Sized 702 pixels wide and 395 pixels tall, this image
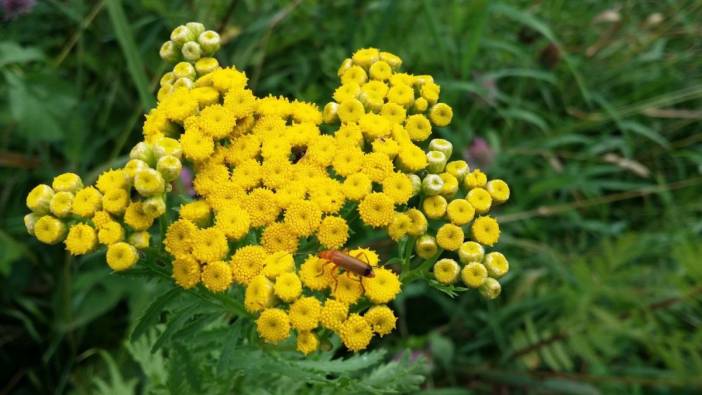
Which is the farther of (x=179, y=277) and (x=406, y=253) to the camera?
(x=406, y=253)

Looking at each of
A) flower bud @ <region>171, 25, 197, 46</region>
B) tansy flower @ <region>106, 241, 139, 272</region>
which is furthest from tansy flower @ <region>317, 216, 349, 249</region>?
flower bud @ <region>171, 25, 197, 46</region>

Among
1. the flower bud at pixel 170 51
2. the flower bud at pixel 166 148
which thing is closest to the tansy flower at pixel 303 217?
the flower bud at pixel 166 148

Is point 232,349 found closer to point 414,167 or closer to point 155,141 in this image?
point 155,141

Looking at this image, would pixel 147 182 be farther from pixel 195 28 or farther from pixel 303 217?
pixel 195 28

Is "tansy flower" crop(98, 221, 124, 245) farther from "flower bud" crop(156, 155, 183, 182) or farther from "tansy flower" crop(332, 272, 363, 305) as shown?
"tansy flower" crop(332, 272, 363, 305)

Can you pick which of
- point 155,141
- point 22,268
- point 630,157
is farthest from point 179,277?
point 630,157

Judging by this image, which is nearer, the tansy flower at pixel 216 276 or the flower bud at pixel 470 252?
the tansy flower at pixel 216 276

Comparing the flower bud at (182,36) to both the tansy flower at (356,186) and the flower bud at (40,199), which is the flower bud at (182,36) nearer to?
the flower bud at (40,199)
